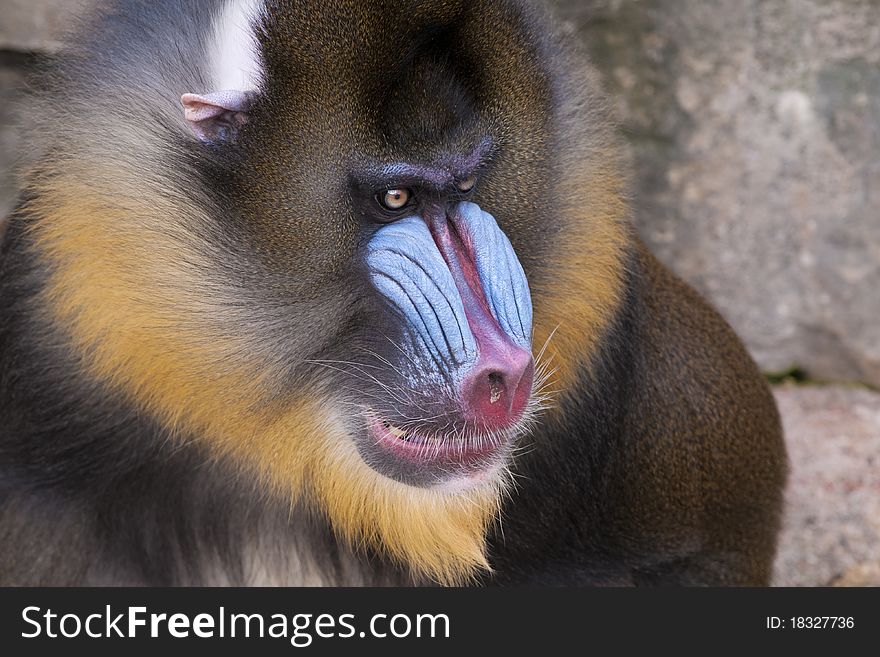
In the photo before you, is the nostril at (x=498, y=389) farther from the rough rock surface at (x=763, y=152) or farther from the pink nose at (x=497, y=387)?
the rough rock surface at (x=763, y=152)

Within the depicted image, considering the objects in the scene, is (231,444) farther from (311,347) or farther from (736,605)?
(736,605)

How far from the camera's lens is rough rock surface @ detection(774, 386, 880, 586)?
12.6 feet

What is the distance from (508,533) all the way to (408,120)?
115cm

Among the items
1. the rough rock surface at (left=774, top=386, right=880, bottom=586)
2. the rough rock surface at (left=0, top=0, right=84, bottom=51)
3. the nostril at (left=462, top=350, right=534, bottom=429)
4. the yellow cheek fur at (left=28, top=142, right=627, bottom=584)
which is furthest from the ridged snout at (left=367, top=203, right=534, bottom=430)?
the rough rock surface at (left=0, top=0, right=84, bottom=51)

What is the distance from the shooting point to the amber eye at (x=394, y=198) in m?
2.33

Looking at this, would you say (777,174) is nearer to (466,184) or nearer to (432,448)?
(466,184)

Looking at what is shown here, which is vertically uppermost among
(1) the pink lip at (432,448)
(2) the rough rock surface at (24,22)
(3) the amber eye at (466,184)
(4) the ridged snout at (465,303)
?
(2) the rough rock surface at (24,22)

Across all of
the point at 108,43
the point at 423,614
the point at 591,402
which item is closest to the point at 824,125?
the point at 591,402

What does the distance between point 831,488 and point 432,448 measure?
2.26m

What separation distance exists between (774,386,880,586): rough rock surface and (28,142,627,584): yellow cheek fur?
1604 mm

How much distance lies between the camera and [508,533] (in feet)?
9.79

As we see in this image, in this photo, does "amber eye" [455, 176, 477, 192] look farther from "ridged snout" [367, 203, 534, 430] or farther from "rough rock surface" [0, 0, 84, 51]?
"rough rock surface" [0, 0, 84, 51]

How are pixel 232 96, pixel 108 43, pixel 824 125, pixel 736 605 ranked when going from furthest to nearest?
pixel 824 125 → pixel 736 605 → pixel 108 43 → pixel 232 96

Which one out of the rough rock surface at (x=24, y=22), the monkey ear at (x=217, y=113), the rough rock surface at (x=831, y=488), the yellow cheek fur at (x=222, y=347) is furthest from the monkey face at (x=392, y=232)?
the rough rock surface at (x=24, y=22)
